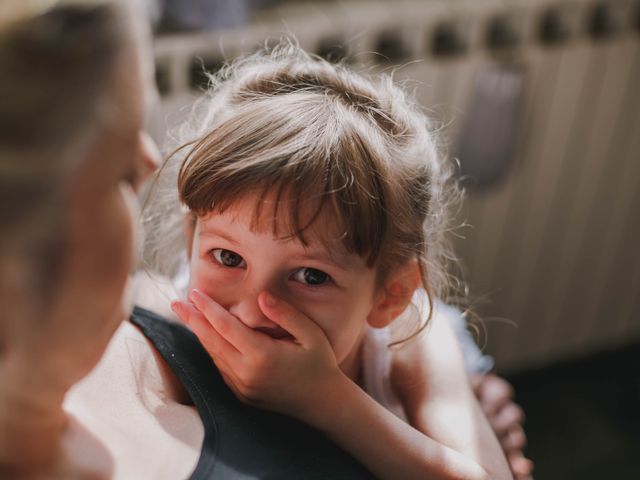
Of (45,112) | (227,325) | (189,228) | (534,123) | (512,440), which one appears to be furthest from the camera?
(534,123)

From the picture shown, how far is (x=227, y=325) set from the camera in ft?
2.74

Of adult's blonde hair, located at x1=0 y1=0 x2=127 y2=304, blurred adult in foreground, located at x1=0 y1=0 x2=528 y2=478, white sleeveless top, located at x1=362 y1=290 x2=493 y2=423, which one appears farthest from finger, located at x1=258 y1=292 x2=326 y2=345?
adult's blonde hair, located at x1=0 y1=0 x2=127 y2=304

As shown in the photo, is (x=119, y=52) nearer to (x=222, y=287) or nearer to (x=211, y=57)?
(x=222, y=287)

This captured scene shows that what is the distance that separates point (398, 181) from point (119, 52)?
0.52m

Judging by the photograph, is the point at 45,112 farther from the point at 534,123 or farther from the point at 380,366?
the point at 534,123

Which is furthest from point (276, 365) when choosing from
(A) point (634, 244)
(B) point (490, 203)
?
(A) point (634, 244)

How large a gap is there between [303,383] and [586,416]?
1.90 m

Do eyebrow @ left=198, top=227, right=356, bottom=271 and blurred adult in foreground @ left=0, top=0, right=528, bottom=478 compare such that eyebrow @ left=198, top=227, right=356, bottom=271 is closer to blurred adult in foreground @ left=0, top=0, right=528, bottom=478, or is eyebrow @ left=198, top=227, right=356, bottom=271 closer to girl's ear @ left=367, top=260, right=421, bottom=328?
girl's ear @ left=367, top=260, right=421, bottom=328

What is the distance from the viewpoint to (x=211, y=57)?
1730mm

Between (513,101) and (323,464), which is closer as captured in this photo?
(323,464)

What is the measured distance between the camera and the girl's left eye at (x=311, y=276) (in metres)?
0.89

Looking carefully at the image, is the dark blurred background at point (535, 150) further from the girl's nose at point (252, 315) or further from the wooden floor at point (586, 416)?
the girl's nose at point (252, 315)

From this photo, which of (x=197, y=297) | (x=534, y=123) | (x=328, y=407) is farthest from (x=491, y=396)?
(x=534, y=123)

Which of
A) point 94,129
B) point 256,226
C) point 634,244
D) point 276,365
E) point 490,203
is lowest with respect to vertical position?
point 634,244
